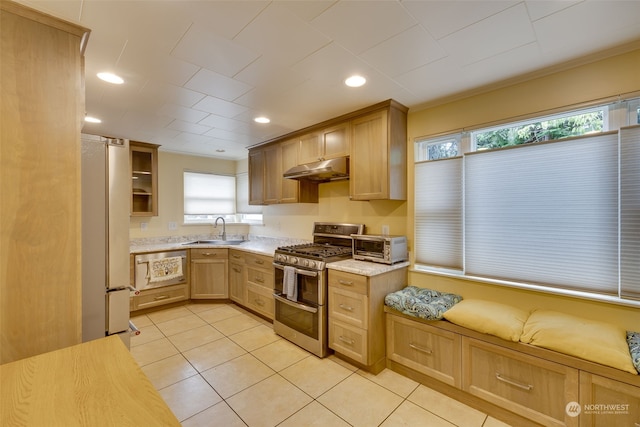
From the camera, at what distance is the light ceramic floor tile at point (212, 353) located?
258 centimetres

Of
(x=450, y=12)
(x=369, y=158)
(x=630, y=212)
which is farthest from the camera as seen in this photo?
(x=369, y=158)

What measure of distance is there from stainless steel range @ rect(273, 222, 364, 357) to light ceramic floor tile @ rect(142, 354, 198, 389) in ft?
3.24

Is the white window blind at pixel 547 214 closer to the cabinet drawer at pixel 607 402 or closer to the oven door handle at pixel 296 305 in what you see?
the cabinet drawer at pixel 607 402

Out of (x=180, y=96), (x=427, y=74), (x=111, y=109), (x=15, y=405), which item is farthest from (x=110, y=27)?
(x=427, y=74)

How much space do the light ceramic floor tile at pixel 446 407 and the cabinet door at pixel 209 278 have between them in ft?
9.97

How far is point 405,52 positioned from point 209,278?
3877mm

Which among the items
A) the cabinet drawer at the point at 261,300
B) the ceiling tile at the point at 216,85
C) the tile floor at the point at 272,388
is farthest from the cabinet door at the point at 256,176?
the tile floor at the point at 272,388

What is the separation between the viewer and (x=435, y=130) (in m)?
2.70

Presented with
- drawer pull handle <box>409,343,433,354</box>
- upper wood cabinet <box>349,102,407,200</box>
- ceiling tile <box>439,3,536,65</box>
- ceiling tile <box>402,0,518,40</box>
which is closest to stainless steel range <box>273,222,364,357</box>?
upper wood cabinet <box>349,102,407,200</box>

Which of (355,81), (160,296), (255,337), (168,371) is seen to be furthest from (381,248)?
(160,296)

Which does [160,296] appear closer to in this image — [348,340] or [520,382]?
[348,340]

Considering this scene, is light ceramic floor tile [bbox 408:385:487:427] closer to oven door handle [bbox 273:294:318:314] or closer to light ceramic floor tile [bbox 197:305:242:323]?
oven door handle [bbox 273:294:318:314]

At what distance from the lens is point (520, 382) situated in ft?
5.90

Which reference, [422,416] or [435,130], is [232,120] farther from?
[422,416]
